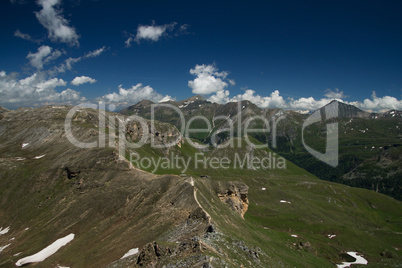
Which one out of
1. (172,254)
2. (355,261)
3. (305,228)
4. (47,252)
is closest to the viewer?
(172,254)

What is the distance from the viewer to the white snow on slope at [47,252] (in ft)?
191

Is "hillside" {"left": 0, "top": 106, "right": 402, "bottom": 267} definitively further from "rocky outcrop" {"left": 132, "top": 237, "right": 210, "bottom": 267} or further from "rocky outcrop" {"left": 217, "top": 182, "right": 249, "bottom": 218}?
"rocky outcrop" {"left": 217, "top": 182, "right": 249, "bottom": 218}

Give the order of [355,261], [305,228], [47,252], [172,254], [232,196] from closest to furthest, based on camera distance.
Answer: [172,254] → [47,252] → [355,261] → [232,196] → [305,228]

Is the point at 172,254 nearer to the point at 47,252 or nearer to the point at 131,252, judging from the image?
the point at 131,252

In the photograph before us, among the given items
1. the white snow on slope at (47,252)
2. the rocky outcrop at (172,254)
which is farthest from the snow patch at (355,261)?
the white snow on slope at (47,252)

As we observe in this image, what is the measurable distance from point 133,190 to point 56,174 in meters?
50.5

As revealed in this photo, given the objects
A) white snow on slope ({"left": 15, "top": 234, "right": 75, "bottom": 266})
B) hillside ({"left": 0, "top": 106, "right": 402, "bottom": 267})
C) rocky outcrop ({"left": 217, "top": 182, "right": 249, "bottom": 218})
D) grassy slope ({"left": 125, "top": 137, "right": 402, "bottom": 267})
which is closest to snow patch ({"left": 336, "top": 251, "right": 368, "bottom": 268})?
grassy slope ({"left": 125, "top": 137, "right": 402, "bottom": 267})

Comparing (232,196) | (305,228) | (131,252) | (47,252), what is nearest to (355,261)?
(305,228)

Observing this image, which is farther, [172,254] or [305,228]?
[305,228]

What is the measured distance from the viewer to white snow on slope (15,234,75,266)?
58.2 metres

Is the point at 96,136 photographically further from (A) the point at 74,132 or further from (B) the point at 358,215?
(B) the point at 358,215

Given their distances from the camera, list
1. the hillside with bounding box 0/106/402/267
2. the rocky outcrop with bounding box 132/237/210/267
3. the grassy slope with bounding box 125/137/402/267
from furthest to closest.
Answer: the grassy slope with bounding box 125/137/402/267 < the hillside with bounding box 0/106/402/267 < the rocky outcrop with bounding box 132/237/210/267

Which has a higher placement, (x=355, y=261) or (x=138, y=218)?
(x=138, y=218)

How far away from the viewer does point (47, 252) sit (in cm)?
6109
